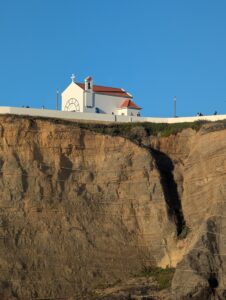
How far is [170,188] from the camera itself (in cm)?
4681

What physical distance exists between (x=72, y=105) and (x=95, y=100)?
1397 millimetres

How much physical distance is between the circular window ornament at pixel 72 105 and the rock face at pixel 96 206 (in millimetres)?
Answer: 6594

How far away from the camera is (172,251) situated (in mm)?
44719

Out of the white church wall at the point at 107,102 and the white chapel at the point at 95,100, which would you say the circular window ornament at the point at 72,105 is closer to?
the white chapel at the point at 95,100

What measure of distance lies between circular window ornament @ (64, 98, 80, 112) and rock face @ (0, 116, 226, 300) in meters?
6.59

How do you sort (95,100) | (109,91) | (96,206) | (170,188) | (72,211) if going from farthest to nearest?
1. (109,91)
2. (95,100)
3. (170,188)
4. (96,206)
5. (72,211)

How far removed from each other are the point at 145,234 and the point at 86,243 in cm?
278

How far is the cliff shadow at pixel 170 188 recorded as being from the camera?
45.6 metres

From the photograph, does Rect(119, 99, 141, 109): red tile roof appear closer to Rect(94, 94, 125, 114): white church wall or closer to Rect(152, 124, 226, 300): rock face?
Rect(94, 94, 125, 114): white church wall

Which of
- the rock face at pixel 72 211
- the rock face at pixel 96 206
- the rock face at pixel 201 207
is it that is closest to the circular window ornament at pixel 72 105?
the rock face at pixel 96 206

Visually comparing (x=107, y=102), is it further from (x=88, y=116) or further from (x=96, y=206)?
(x=96, y=206)

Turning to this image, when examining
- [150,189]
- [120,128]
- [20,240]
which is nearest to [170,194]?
[150,189]

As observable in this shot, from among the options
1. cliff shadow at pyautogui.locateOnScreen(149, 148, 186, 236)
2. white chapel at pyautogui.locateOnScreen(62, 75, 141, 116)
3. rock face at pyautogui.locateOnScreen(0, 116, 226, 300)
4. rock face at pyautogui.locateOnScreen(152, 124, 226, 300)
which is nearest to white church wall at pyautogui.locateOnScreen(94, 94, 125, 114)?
white chapel at pyautogui.locateOnScreen(62, 75, 141, 116)

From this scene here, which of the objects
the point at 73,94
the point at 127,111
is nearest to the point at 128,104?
the point at 127,111
